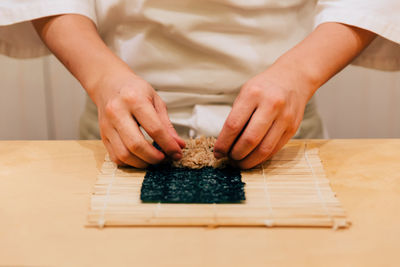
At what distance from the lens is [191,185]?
84 cm

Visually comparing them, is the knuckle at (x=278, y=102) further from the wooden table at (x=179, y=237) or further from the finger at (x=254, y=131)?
the wooden table at (x=179, y=237)

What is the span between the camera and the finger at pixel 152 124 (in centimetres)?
87

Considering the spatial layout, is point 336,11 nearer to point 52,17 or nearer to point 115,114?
point 115,114

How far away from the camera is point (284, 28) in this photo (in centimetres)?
124

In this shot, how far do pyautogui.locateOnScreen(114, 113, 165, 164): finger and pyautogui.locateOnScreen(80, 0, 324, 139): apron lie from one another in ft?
1.08

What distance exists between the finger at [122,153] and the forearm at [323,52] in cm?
40

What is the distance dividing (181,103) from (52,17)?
1.39ft

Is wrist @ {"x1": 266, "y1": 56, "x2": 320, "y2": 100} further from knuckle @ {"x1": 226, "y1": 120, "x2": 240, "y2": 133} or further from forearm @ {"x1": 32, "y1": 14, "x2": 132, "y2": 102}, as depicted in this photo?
forearm @ {"x1": 32, "y1": 14, "x2": 132, "y2": 102}

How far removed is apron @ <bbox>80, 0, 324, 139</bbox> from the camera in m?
1.19

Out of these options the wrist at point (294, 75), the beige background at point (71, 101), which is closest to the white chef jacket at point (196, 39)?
the wrist at point (294, 75)

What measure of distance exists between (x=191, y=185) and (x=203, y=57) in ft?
1.69

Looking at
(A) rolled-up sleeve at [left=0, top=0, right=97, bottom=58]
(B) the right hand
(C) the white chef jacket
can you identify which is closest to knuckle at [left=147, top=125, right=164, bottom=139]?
(B) the right hand

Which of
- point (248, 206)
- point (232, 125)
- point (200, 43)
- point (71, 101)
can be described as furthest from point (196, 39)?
point (71, 101)

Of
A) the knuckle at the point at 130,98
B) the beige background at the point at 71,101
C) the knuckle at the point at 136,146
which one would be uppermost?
the knuckle at the point at 130,98
